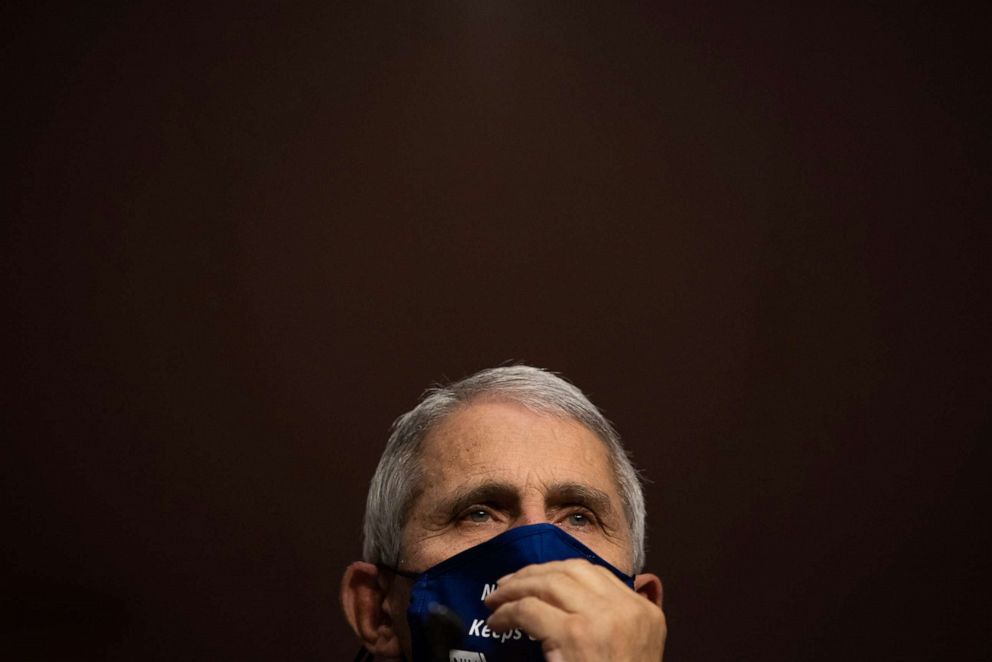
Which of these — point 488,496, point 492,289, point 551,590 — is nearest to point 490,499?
point 488,496

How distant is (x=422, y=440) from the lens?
218 cm

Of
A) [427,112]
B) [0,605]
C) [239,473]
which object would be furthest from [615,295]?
[0,605]

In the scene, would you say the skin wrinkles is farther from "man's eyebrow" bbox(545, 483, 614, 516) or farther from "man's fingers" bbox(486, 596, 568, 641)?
"man's fingers" bbox(486, 596, 568, 641)

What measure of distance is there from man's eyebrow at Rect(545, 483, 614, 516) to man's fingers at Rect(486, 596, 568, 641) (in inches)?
Result: 14.7

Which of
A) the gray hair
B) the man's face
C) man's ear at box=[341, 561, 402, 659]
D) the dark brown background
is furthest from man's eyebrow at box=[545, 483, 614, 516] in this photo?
the dark brown background

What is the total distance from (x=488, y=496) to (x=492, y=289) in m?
0.91

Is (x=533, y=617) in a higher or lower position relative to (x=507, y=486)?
lower

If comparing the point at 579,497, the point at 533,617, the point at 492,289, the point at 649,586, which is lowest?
the point at 649,586

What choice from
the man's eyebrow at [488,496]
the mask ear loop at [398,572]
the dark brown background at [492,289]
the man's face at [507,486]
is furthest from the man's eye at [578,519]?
the dark brown background at [492,289]

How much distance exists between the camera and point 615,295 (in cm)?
282

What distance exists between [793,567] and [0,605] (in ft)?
6.51

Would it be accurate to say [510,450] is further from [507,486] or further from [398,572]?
[398,572]

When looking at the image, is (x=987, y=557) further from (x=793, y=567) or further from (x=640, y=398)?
(x=640, y=398)

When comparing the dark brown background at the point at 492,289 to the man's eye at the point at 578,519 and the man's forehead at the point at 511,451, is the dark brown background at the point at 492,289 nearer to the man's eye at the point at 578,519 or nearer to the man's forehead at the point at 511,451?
the man's forehead at the point at 511,451
